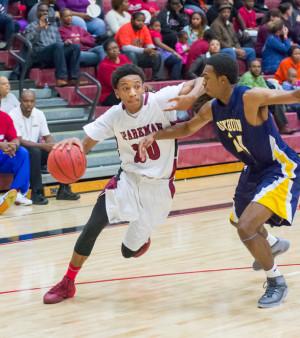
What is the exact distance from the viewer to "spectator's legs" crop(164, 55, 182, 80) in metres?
13.0

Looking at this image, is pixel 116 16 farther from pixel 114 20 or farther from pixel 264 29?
pixel 264 29

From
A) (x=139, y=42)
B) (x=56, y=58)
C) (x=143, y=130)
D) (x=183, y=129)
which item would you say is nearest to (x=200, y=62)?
(x=139, y=42)

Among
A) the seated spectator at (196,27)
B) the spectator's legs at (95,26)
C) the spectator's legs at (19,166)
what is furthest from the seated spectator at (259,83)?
the spectator's legs at (19,166)

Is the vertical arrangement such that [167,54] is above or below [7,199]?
below

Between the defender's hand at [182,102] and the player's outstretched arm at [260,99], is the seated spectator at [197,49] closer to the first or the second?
the defender's hand at [182,102]

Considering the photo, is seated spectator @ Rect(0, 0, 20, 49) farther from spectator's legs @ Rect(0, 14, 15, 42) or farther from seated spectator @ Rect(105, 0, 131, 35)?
seated spectator @ Rect(105, 0, 131, 35)

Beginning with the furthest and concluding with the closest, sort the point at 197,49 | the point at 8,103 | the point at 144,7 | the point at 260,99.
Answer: the point at 144,7, the point at 197,49, the point at 8,103, the point at 260,99

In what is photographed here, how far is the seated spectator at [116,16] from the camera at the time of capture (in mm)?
12781

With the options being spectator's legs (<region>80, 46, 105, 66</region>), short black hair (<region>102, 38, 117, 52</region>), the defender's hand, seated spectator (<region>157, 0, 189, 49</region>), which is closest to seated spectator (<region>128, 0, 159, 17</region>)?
seated spectator (<region>157, 0, 189, 49</region>)

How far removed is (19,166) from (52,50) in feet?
8.72

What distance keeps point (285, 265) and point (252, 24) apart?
9862mm

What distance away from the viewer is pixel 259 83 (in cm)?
1280

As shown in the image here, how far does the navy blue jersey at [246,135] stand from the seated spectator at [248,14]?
10407 mm

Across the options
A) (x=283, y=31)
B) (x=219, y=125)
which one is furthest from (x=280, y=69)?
(x=219, y=125)
